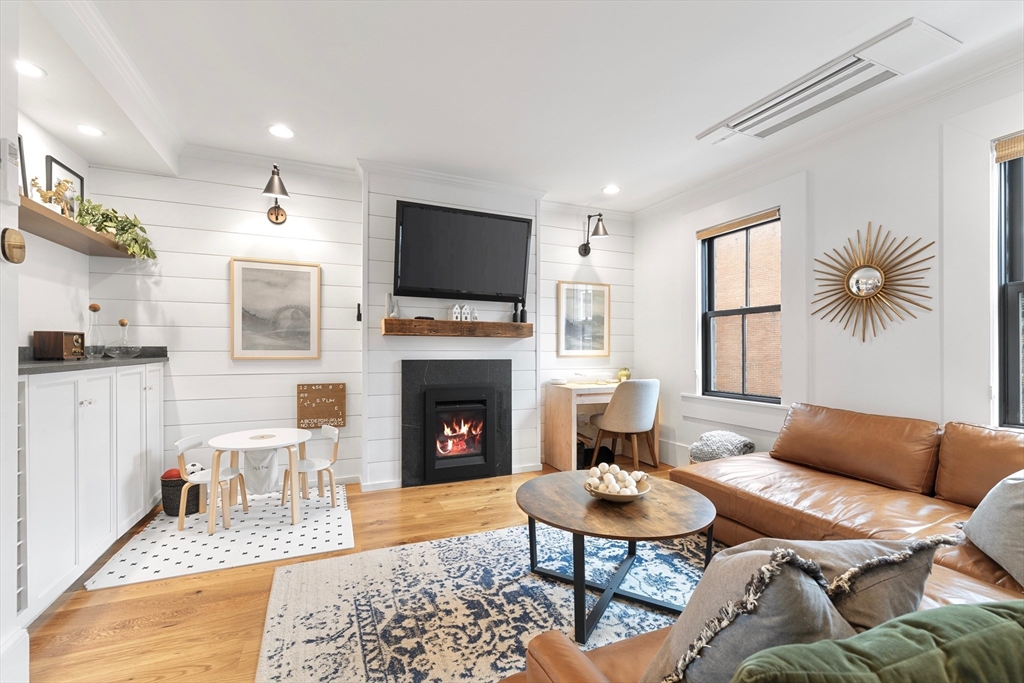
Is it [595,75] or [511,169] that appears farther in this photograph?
[511,169]

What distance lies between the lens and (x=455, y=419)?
13.1ft

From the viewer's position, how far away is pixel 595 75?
8.22 ft

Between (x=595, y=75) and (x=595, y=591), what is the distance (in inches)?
105

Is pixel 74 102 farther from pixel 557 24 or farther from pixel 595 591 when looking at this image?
pixel 595 591

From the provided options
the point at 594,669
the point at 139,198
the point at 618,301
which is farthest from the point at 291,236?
the point at 594,669

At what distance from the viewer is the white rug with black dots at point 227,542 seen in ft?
7.75

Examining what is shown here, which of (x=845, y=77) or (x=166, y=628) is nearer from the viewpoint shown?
(x=166, y=628)

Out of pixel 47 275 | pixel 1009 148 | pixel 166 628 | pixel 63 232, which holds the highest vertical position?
pixel 1009 148

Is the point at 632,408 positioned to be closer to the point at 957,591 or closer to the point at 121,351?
the point at 957,591

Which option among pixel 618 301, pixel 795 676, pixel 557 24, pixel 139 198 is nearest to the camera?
pixel 795 676

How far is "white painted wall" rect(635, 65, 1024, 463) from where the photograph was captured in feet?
8.15

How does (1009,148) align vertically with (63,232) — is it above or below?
above

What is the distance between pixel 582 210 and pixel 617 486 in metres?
3.53

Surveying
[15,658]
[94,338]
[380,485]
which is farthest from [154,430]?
[15,658]
